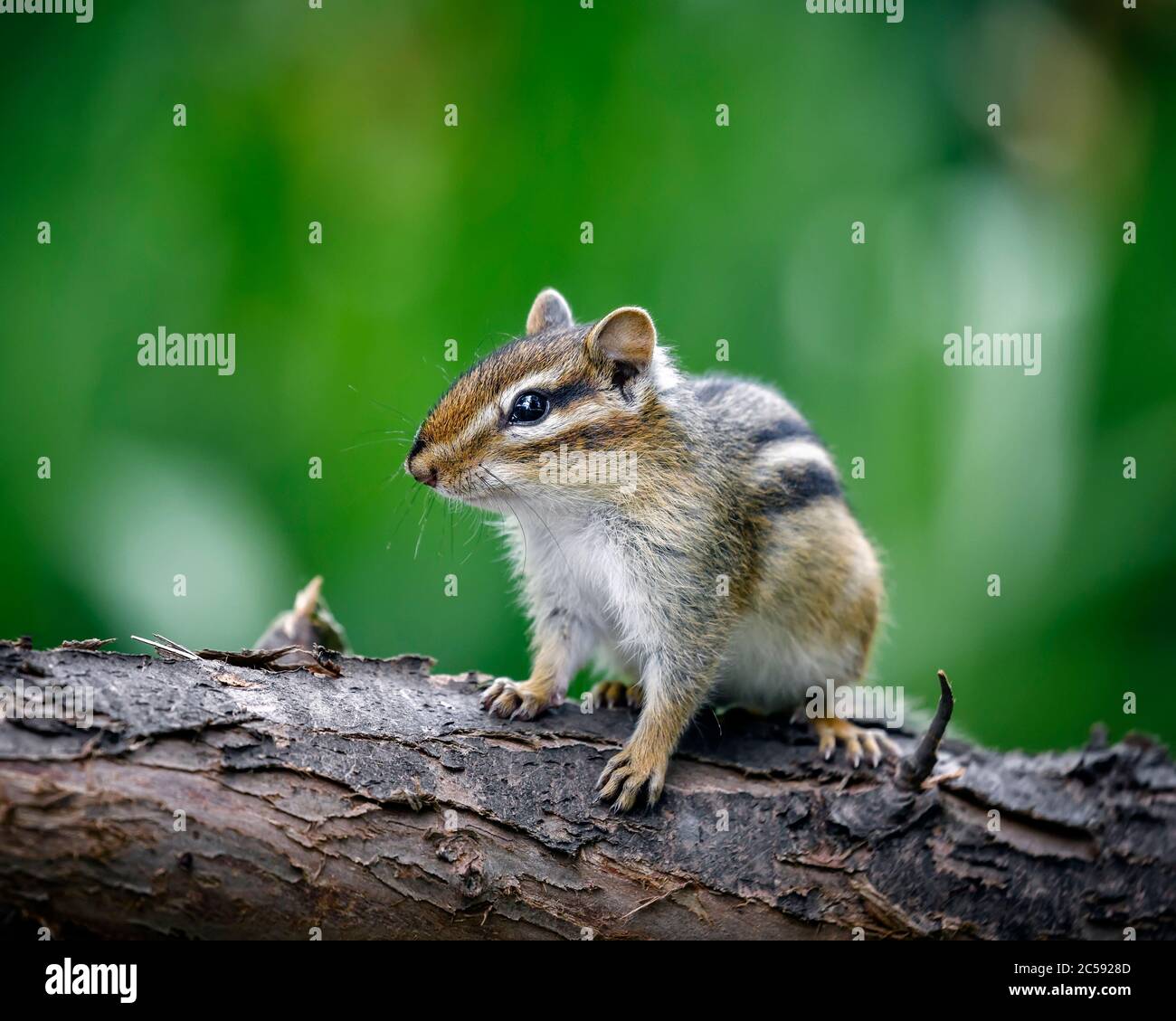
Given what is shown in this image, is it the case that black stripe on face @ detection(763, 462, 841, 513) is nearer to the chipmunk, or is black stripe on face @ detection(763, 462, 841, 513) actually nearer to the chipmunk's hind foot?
the chipmunk

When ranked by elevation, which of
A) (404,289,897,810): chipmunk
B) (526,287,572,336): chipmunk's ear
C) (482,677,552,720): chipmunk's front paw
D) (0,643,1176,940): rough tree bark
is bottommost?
(0,643,1176,940): rough tree bark

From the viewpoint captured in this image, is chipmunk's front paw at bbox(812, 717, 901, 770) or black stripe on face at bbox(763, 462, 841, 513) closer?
chipmunk's front paw at bbox(812, 717, 901, 770)

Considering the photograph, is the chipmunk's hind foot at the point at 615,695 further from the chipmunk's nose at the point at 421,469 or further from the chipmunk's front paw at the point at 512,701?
the chipmunk's nose at the point at 421,469

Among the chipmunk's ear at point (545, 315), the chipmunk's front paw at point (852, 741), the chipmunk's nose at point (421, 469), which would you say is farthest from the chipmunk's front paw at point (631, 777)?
the chipmunk's ear at point (545, 315)

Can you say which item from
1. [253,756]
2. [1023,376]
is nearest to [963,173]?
[1023,376]

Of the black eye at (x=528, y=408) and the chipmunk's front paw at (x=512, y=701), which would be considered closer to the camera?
the chipmunk's front paw at (x=512, y=701)

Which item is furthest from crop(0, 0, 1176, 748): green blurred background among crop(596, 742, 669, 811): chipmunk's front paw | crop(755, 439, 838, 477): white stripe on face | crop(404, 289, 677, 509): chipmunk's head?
crop(596, 742, 669, 811): chipmunk's front paw
